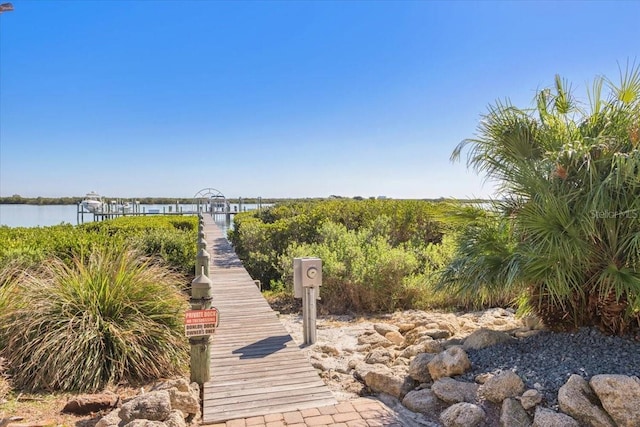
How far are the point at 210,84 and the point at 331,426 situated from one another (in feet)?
46.8

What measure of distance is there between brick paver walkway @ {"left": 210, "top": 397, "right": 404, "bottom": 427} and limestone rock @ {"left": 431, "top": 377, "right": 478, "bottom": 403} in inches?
18.8

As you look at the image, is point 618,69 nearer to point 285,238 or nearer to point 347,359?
point 347,359

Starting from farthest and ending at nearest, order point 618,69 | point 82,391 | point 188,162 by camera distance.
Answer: point 188,162 < point 618,69 < point 82,391

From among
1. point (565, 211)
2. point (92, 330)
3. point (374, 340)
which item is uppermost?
point (565, 211)

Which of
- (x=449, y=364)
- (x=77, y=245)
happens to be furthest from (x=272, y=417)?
(x=77, y=245)

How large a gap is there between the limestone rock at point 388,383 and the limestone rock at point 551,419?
122 centimetres

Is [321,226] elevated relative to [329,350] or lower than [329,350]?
elevated

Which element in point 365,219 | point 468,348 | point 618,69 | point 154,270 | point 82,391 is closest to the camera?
point 82,391

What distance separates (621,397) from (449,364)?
133cm

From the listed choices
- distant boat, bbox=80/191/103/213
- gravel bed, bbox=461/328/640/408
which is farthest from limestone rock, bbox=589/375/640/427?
distant boat, bbox=80/191/103/213

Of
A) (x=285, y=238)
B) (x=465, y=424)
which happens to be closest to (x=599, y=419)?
(x=465, y=424)

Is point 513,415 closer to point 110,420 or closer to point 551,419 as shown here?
point 551,419

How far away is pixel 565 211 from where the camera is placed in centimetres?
363

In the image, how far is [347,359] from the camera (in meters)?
4.97
